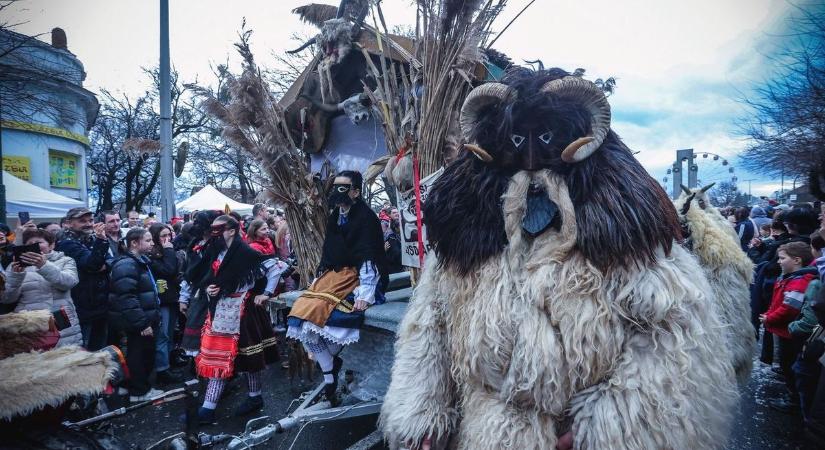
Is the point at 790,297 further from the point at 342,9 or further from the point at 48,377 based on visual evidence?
the point at 48,377

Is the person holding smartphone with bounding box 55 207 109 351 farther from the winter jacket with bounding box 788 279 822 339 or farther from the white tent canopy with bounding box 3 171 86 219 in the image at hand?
the winter jacket with bounding box 788 279 822 339

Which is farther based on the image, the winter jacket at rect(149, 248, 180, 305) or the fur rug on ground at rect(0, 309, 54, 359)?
the winter jacket at rect(149, 248, 180, 305)

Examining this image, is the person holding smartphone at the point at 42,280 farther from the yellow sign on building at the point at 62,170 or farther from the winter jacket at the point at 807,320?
the winter jacket at the point at 807,320

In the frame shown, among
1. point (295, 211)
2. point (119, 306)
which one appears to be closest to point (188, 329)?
point (119, 306)

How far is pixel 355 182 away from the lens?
3.73 m

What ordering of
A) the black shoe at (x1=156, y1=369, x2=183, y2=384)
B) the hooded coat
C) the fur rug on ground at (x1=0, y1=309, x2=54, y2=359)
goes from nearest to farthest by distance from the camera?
the fur rug on ground at (x1=0, y1=309, x2=54, y2=359), the black shoe at (x1=156, y1=369, x2=183, y2=384), the hooded coat

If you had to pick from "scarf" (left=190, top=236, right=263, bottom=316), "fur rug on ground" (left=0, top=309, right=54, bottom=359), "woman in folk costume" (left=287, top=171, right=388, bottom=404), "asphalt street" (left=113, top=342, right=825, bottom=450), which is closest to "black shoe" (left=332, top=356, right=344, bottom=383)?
"woman in folk costume" (left=287, top=171, right=388, bottom=404)

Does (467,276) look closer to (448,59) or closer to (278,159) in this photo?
(448,59)

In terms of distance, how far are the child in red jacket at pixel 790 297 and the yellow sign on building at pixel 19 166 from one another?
555cm

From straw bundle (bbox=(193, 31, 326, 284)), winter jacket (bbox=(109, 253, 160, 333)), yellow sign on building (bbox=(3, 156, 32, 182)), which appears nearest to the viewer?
yellow sign on building (bbox=(3, 156, 32, 182))

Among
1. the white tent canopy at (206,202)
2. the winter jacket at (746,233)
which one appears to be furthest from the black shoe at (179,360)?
the winter jacket at (746,233)

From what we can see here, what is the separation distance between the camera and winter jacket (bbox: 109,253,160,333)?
14.6 ft

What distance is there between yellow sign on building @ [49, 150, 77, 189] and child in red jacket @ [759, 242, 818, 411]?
585 centimetres

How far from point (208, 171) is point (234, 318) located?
21.3 m
